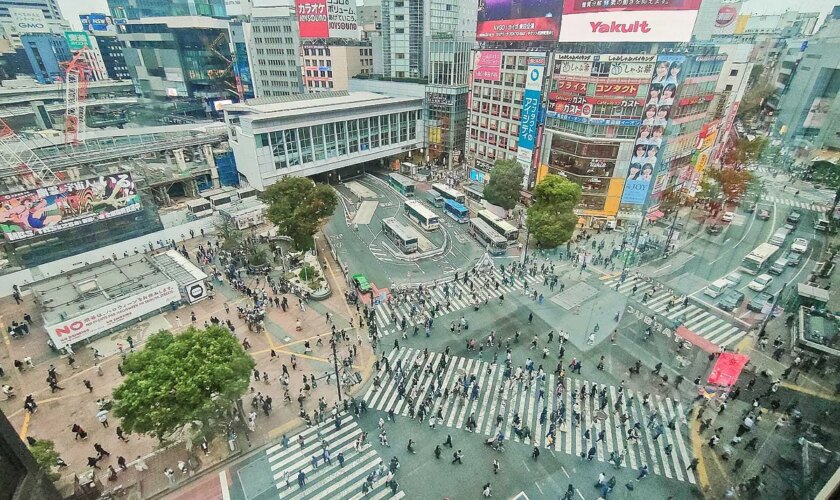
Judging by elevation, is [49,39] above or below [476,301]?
above

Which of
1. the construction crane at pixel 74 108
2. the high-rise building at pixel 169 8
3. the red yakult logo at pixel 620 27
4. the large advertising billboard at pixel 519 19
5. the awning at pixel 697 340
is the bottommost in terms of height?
the awning at pixel 697 340

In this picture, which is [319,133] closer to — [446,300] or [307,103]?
[307,103]

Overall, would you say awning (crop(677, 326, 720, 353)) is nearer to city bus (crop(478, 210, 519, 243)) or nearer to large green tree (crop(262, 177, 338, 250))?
city bus (crop(478, 210, 519, 243))

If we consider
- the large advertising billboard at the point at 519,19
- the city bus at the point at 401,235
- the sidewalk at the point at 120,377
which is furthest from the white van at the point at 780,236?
the sidewalk at the point at 120,377

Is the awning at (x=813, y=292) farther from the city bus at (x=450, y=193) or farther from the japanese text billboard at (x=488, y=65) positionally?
the japanese text billboard at (x=488, y=65)

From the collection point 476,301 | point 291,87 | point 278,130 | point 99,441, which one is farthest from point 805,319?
point 291,87

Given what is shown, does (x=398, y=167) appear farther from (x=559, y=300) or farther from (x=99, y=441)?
(x=99, y=441)
